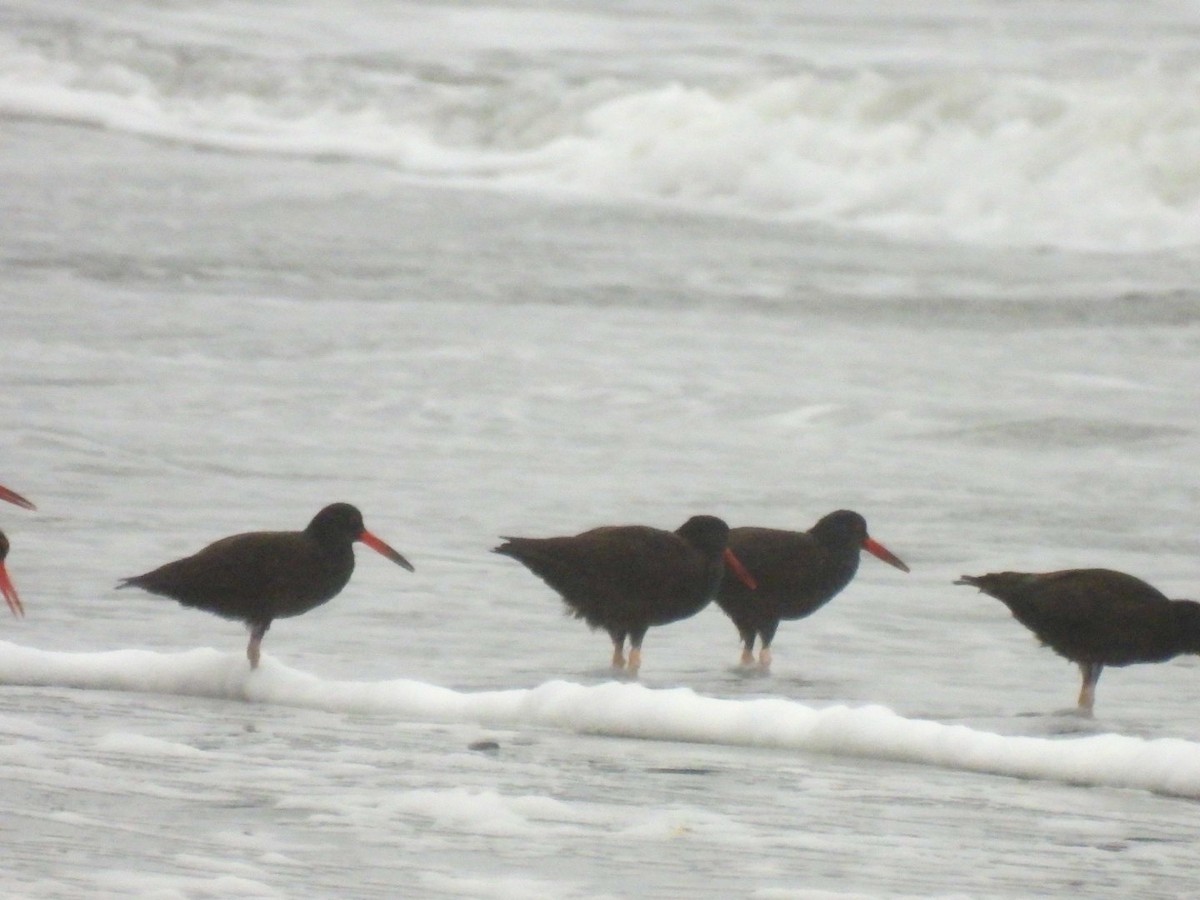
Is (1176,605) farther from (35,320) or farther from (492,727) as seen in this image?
(35,320)

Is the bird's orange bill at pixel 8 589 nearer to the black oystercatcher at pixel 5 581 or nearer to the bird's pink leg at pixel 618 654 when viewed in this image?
the black oystercatcher at pixel 5 581

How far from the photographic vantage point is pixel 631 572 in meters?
6.53

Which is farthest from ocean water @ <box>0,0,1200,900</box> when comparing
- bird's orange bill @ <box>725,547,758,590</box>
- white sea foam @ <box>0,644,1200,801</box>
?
bird's orange bill @ <box>725,547,758,590</box>

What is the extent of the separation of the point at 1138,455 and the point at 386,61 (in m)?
16.0

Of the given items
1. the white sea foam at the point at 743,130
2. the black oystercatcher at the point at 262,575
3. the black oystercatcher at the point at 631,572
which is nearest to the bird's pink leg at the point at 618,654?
the black oystercatcher at the point at 631,572

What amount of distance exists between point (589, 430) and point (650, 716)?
498cm

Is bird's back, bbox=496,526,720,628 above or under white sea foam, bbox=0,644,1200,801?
above

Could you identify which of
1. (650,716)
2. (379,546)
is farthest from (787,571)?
(650,716)

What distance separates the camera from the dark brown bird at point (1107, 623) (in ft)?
20.1

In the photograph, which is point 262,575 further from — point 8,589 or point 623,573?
point 623,573

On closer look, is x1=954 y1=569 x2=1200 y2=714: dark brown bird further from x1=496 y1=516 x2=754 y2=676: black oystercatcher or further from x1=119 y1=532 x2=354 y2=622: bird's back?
x1=119 y1=532 x2=354 y2=622: bird's back

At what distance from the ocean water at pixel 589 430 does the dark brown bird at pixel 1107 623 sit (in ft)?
0.54

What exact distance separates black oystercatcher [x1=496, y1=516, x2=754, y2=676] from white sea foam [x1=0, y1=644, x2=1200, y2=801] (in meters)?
0.48

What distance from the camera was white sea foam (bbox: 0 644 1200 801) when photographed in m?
5.13
